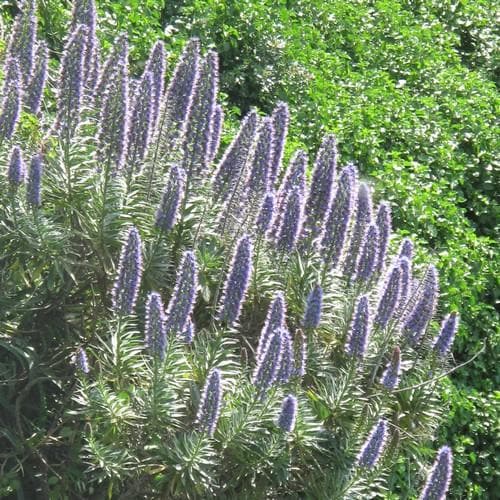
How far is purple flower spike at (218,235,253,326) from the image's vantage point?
4.09 meters

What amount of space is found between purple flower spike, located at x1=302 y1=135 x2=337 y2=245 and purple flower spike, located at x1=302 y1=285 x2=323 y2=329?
1.35ft

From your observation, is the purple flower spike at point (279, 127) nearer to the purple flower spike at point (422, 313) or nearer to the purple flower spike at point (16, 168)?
the purple flower spike at point (422, 313)

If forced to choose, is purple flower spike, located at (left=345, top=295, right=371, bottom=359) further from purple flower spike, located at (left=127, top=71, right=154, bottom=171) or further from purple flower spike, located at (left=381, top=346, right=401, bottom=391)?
purple flower spike, located at (left=127, top=71, right=154, bottom=171)

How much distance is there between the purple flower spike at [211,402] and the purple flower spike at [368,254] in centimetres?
120

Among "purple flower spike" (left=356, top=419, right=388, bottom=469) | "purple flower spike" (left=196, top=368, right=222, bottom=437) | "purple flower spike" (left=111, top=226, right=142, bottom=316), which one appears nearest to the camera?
"purple flower spike" (left=196, top=368, right=222, bottom=437)

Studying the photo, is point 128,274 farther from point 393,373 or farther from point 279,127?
point 393,373

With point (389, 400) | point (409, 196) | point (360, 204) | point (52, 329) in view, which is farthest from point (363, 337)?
point (409, 196)

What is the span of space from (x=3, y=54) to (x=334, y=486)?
2.71 meters

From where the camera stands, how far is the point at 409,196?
7496 millimetres

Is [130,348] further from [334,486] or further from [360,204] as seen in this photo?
[360,204]

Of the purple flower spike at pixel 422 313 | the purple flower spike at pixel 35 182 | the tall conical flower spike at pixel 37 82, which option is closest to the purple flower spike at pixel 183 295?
the purple flower spike at pixel 35 182

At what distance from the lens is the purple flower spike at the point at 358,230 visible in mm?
4879

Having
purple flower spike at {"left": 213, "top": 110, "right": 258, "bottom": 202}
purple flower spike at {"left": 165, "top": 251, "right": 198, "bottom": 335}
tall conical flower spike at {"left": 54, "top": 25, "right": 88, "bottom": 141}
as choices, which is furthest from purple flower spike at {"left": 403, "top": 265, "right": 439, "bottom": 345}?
tall conical flower spike at {"left": 54, "top": 25, "right": 88, "bottom": 141}

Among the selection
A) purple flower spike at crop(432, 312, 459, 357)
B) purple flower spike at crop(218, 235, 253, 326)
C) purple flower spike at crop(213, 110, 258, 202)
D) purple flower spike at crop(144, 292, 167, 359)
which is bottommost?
purple flower spike at crop(432, 312, 459, 357)
